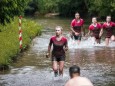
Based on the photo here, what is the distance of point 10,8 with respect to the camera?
1271 centimetres

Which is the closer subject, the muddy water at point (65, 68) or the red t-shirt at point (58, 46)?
the muddy water at point (65, 68)

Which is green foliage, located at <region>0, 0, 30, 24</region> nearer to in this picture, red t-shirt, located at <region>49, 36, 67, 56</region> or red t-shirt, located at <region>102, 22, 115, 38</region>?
red t-shirt, located at <region>49, 36, 67, 56</region>

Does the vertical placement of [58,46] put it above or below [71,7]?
below

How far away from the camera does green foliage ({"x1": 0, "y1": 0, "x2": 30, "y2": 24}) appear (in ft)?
40.6

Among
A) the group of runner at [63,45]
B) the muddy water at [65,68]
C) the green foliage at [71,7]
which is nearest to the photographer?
the group of runner at [63,45]

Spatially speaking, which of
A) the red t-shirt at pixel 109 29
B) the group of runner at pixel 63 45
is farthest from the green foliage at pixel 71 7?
the group of runner at pixel 63 45

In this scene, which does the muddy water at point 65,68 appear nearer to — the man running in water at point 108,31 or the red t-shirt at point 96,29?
the man running in water at point 108,31

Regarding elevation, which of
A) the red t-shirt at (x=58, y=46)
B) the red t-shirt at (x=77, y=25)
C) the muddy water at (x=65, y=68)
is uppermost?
the red t-shirt at (x=77, y=25)

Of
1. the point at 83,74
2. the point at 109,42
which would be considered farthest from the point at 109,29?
the point at 83,74

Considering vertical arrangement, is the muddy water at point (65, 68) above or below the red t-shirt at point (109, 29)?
below

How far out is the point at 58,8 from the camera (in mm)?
83938

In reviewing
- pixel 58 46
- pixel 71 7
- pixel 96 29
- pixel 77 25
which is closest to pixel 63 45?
pixel 58 46

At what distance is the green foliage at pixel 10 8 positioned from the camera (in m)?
12.4

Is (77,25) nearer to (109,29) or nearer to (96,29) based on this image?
(96,29)
